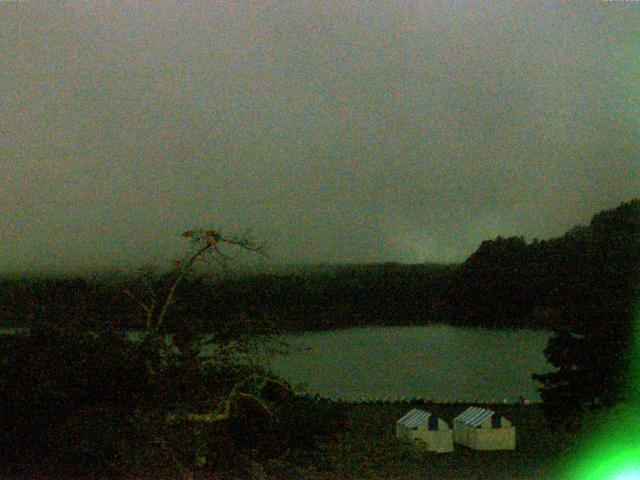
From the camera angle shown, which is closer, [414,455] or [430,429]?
[414,455]

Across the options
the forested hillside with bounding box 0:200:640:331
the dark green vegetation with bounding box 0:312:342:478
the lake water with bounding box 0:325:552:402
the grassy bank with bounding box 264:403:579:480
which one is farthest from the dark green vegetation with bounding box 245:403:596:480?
the forested hillside with bounding box 0:200:640:331

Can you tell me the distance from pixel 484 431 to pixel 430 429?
98 cm

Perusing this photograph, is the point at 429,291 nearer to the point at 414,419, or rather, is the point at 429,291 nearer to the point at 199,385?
the point at 414,419

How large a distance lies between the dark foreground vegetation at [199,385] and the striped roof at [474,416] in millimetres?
512

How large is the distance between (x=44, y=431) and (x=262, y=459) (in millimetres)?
1991

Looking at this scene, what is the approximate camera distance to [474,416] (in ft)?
36.2

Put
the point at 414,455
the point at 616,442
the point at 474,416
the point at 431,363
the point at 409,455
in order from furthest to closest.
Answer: the point at 431,363, the point at 474,416, the point at 616,442, the point at 414,455, the point at 409,455

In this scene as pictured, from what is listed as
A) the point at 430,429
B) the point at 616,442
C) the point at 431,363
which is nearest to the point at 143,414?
the point at 616,442

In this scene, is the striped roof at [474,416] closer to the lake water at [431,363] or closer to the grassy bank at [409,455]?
the grassy bank at [409,455]

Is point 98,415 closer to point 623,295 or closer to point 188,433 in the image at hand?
point 188,433

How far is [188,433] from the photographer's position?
5.90 metres

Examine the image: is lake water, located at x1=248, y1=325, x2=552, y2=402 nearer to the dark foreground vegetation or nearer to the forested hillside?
the forested hillside

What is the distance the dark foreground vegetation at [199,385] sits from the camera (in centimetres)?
608

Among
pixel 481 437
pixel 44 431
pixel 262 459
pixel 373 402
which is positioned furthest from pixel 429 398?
pixel 44 431
